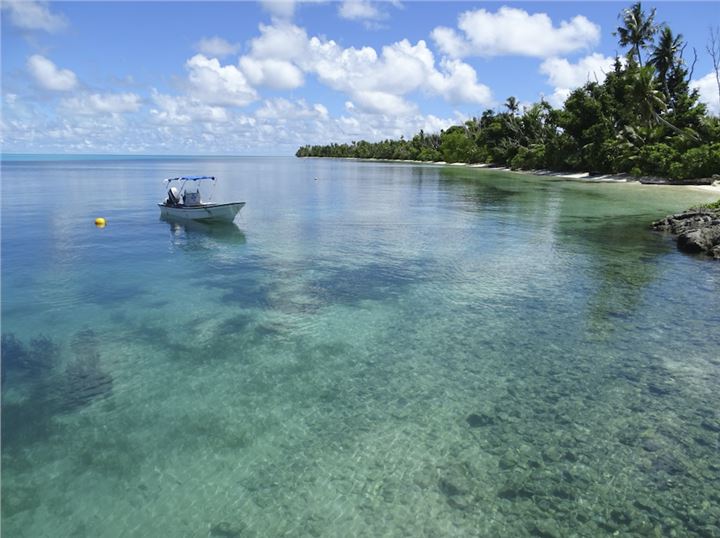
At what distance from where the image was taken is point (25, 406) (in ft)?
33.4

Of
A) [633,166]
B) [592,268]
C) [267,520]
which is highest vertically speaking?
[633,166]

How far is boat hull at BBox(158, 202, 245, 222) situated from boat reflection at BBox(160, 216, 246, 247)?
46cm

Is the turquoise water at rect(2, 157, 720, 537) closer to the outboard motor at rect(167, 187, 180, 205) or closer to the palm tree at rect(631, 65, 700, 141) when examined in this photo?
the outboard motor at rect(167, 187, 180, 205)

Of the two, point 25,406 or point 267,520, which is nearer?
point 267,520

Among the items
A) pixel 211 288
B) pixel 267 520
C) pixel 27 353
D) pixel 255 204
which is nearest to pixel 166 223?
pixel 255 204

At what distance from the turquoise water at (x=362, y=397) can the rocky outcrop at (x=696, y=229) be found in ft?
9.84

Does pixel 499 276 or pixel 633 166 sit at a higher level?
pixel 633 166

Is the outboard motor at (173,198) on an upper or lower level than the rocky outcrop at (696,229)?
upper

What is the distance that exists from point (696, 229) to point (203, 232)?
91.4 feet

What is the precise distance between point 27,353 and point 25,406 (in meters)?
3.22

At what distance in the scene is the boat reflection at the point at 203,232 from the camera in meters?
28.3

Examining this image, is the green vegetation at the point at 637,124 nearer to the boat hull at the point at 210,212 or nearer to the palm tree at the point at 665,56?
the palm tree at the point at 665,56

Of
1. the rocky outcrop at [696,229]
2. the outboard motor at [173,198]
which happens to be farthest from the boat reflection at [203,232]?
the rocky outcrop at [696,229]

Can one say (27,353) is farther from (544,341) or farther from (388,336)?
(544,341)
